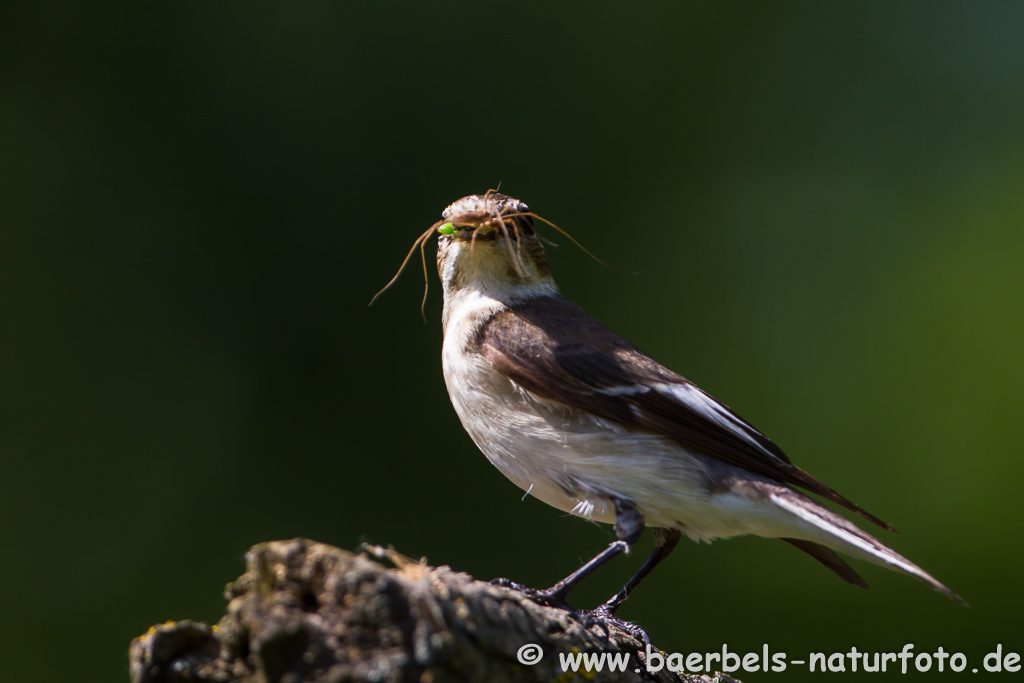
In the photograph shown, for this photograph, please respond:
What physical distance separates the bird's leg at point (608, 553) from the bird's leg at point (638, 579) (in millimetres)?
188

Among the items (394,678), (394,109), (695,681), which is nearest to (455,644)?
(394,678)

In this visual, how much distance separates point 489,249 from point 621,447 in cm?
139

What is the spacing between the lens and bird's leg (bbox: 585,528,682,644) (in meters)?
3.23

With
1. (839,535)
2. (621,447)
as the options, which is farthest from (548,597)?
(839,535)

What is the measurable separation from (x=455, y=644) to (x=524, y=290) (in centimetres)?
256

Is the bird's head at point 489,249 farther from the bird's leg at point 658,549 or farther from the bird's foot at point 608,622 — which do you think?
the bird's foot at point 608,622

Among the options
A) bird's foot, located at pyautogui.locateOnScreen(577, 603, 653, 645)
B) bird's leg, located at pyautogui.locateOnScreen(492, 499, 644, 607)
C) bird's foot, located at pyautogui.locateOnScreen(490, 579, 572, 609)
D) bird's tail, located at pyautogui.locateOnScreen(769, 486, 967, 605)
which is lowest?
bird's foot, located at pyautogui.locateOnScreen(577, 603, 653, 645)

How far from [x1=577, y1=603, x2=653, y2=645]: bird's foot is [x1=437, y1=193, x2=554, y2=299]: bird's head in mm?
1655

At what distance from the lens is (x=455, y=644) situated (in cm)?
201

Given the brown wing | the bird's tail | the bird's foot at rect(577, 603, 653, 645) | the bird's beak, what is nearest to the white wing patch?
the brown wing

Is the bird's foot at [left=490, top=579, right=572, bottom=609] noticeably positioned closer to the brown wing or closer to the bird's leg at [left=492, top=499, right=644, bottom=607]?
the bird's leg at [left=492, top=499, right=644, bottom=607]

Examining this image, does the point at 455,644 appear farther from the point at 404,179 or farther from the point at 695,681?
the point at 404,179

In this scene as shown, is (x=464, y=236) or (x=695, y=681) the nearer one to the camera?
(x=695, y=681)

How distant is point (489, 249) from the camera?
4.27m
